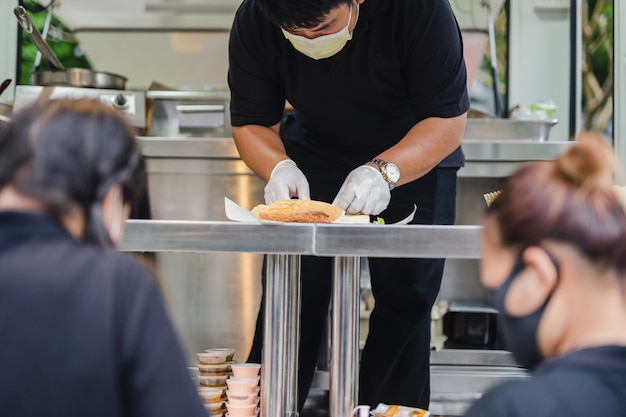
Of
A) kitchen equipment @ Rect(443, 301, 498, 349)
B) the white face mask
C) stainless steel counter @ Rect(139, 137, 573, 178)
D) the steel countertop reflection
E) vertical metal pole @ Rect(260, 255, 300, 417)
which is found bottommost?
kitchen equipment @ Rect(443, 301, 498, 349)

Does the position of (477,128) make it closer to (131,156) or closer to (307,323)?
(307,323)

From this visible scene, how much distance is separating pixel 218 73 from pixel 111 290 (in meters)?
3.39

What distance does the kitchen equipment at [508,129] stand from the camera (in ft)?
10.2

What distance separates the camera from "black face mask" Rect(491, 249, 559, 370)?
3.09ft

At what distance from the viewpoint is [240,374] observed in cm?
171

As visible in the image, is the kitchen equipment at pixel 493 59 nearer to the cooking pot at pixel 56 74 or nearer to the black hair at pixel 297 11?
the cooking pot at pixel 56 74

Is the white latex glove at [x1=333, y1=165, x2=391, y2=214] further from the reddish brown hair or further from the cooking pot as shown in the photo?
the cooking pot

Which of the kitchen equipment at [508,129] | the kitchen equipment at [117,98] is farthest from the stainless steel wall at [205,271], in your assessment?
the kitchen equipment at [508,129]

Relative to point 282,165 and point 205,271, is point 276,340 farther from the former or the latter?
point 205,271

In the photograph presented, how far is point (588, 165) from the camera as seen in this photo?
925mm

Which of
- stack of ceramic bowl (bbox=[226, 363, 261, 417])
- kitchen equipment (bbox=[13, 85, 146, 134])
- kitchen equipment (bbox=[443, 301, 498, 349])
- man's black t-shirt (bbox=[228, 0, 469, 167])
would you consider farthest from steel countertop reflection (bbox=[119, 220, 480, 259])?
kitchen equipment (bbox=[13, 85, 146, 134])

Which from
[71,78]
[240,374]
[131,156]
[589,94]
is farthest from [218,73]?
[131,156]

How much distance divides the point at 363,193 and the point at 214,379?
0.60m

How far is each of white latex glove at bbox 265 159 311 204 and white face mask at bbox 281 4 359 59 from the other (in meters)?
0.32
